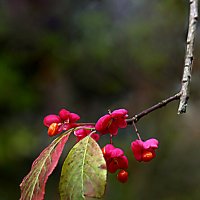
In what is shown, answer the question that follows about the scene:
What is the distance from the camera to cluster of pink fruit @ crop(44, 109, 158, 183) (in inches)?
32.0

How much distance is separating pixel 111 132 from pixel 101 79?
200 cm

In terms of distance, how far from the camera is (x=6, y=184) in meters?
2.74

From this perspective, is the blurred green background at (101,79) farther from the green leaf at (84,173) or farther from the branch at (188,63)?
the green leaf at (84,173)

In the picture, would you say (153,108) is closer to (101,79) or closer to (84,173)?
(84,173)

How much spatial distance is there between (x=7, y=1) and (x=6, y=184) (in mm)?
1041

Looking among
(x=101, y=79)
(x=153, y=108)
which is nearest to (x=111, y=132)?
(x=153, y=108)

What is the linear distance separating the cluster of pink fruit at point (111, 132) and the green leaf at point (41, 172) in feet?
0.15

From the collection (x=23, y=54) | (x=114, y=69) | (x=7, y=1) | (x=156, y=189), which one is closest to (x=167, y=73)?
(x=114, y=69)

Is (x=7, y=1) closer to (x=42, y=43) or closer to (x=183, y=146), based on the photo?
(x=42, y=43)

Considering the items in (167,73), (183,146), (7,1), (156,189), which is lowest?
(156,189)

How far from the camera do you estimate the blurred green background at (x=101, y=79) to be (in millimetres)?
2541

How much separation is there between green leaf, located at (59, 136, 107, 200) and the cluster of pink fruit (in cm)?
5

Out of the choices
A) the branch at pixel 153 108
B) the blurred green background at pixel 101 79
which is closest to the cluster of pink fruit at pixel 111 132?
the branch at pixel 153 108

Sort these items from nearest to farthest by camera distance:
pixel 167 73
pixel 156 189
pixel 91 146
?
pixel 91 146 < pixel 156 189 < pixel 167 73
